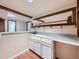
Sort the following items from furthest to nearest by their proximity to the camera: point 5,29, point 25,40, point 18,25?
point 18,25 < point 5,29 < point 25,40

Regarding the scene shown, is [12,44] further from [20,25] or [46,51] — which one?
[20,25]

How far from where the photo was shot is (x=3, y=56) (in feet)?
7.89

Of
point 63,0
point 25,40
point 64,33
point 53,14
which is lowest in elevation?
point 25,40

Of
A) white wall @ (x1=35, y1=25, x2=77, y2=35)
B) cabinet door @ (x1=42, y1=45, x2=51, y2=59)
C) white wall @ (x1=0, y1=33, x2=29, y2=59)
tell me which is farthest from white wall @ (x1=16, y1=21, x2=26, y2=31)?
cabinet door @ (x1=42, y1=45, x2=51, y2=59)

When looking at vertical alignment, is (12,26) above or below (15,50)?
above

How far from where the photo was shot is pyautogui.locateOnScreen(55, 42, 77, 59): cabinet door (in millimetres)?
1731

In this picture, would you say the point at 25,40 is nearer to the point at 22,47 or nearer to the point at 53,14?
the point at 22,47

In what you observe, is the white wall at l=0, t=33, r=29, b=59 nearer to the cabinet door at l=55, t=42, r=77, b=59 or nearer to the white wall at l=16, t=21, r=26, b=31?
the cabinet door at l=55, t=42, r=77, b=59

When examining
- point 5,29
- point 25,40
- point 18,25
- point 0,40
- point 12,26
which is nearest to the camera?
point 0,40

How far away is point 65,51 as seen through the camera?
75.2 inches

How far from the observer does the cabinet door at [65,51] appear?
1731 mm

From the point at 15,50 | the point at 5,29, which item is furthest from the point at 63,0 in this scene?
the point at 5,29

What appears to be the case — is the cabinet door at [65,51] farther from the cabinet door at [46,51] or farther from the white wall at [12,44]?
the white wall at [12,44]

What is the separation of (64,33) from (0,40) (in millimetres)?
1792
